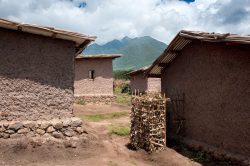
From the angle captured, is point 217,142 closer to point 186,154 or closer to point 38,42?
point 186,154

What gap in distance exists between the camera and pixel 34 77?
1071 cm

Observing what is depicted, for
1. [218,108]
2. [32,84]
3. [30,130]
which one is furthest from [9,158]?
[218,108]

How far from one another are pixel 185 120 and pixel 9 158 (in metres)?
5.82

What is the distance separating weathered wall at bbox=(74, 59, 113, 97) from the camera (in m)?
23.9

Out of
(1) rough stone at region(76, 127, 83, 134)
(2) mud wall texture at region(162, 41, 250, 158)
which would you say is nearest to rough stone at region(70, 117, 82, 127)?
(1) rough stone at region(76, 127, 83, 134)

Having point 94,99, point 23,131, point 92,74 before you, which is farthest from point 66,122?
point 92,74

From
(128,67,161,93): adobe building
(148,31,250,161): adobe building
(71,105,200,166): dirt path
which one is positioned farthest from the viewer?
(128,67,161,93): adobe building

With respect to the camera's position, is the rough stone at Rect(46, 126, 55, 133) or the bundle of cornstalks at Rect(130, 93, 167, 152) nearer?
the rough stone at Rect(46, 126, 55, 133)

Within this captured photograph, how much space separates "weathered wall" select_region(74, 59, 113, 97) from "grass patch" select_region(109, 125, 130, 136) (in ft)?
30.5

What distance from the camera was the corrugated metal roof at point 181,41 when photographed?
833 cm

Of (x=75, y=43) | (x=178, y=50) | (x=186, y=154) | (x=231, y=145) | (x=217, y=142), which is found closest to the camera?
(x=231, y=145)

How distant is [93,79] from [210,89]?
14447 millimetres

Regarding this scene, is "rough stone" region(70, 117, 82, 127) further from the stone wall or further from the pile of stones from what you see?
the stone wall

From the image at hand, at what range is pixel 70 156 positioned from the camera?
403 inches
